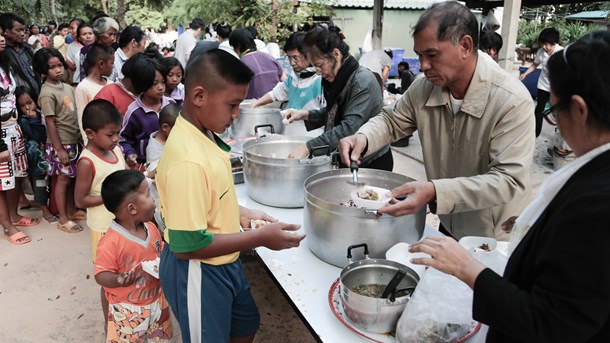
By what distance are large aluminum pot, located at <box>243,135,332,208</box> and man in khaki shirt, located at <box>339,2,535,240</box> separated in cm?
17

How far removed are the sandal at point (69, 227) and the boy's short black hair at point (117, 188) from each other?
2381 mm

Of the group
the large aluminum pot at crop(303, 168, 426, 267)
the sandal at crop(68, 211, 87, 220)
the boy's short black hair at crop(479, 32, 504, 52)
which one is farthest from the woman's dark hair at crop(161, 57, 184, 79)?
the boy's short black hair at crop(479, 32, 504, 52)

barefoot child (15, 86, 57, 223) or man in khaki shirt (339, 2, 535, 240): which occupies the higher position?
man in khaki shirt (339, 2, 535, 240)

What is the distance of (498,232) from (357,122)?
0.97 meters

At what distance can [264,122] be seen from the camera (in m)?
2.98

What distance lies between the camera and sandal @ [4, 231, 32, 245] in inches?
142

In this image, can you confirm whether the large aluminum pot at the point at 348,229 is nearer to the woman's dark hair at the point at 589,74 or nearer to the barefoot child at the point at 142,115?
the woman's dark hair at the point at 589,74

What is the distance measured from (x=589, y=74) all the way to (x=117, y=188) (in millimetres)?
1744

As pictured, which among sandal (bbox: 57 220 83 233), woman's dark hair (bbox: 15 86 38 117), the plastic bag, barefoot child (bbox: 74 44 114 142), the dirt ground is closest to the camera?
the plastic bag

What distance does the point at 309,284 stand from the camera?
4.80 feet

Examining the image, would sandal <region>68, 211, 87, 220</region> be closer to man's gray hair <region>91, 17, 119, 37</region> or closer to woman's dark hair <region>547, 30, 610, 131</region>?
man's gray hair <region>91, 17, 119, 37</region>

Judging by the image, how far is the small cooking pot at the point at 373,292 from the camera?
3.76ft

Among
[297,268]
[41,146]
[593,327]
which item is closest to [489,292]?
[593,327]

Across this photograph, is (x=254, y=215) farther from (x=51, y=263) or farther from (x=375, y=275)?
(x=51, y=263)
